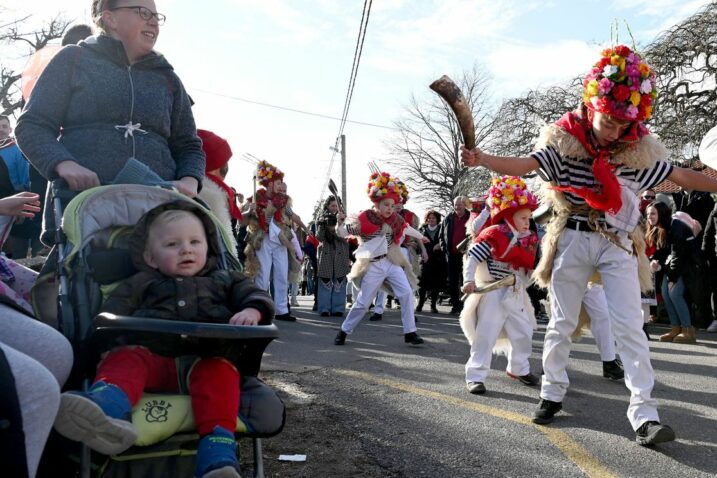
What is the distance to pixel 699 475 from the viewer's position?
328 cm

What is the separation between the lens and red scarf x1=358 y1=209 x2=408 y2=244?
8539 mm

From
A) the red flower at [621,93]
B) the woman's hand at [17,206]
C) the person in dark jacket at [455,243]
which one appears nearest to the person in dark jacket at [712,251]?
the person in dark jacket at [455,243]

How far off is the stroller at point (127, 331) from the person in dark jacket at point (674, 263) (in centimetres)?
743

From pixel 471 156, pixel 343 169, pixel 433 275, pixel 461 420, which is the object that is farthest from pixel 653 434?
pixel 343 169

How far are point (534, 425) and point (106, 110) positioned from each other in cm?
314

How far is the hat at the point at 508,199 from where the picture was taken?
620 cm

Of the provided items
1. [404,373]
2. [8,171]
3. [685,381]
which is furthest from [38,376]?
[685,381]

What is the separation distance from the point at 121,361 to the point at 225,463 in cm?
58

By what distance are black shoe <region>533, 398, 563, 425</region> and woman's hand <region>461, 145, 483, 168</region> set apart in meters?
1.67

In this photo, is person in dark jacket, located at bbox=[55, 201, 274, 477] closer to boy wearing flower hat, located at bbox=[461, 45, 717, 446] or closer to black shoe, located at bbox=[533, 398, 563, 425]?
boy wearing flower hat, located at bbox=[461, 45, 717, 446]

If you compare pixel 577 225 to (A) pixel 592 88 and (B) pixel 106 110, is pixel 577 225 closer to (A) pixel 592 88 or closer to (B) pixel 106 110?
(A) pixel 592 88

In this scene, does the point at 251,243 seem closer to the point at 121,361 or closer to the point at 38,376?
the point at 121,361

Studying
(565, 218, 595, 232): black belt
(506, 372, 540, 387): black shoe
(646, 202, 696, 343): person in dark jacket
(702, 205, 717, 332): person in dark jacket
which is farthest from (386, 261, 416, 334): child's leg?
(702, 205, 717, 332): person in dark jacket

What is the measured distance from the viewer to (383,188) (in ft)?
28.3
